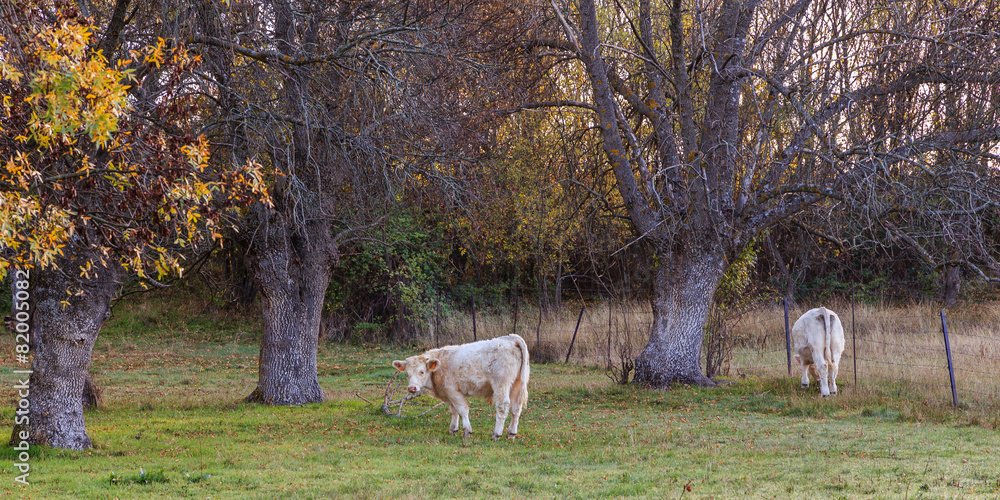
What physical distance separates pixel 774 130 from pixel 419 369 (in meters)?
9.28

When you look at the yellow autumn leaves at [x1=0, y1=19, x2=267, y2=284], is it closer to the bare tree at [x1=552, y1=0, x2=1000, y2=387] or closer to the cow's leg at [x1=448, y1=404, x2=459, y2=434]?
the cow's leg at [x1=448, y1=404, x2=459, y2=434]

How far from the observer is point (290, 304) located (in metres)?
13.9

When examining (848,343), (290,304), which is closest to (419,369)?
(290,304)

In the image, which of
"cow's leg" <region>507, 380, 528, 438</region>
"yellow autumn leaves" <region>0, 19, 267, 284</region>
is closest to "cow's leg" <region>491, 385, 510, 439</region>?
"cow's leg" <region>507, 380, 528, 438</region>

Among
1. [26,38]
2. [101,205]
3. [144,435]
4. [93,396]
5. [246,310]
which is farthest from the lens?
[246,310]

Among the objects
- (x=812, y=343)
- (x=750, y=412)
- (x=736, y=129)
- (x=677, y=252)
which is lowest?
(x=750, y=412)

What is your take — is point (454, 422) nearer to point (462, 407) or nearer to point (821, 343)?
point (462, 407)

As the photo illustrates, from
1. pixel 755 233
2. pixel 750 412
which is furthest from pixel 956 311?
pixel 750 412

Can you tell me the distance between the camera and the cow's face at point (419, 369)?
34.6 feet

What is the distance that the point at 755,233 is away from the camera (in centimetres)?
1552

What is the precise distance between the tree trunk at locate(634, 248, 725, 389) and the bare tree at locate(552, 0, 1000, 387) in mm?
28

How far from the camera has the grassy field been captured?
289 inches

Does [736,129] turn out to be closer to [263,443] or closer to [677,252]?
[677,252]

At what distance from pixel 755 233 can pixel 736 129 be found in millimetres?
2089
